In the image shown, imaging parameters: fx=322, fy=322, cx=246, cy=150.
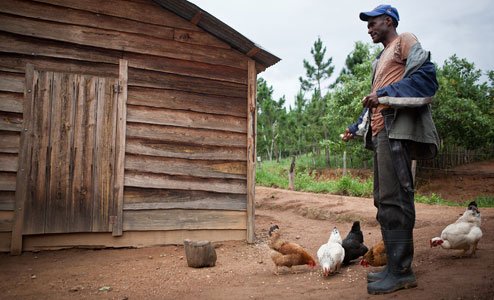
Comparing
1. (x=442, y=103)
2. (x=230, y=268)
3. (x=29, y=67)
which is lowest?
(x=230, y=268)

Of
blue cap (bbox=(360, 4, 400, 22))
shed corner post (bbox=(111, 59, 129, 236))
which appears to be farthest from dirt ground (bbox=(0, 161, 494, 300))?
blue cap (bbox=(360, 4, 400, 22))

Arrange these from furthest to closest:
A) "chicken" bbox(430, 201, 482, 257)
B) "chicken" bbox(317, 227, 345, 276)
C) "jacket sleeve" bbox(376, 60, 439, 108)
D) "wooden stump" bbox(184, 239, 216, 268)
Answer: "wooden stump" bbox(184, 239, 216, 268) < "chicken" bbox(317, 227, 345, 276) < "chicken" bbox(430, 201, 482, 257) < "jacket sleeve" bbox(376, 60, 439, 108)

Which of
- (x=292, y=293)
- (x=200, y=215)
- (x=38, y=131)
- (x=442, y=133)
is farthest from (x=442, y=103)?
(x=38, y=131)

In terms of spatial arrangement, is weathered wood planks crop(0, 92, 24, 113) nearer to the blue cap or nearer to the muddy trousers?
the blue cap

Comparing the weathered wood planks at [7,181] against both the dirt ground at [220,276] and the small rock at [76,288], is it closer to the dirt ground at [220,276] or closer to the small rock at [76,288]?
the dirt ground at [220,276]

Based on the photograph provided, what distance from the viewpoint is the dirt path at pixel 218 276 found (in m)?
2.67

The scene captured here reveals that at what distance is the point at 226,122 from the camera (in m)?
5.72

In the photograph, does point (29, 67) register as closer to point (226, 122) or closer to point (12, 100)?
point (12, 100)

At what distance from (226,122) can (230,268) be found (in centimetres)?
251

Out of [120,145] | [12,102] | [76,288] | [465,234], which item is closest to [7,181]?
[12,102]

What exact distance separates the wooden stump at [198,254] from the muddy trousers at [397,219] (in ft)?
7.67

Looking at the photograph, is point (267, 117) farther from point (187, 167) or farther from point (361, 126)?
point (361, 126)

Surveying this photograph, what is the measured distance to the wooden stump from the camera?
4297 mm

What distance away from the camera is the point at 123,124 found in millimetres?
5055
